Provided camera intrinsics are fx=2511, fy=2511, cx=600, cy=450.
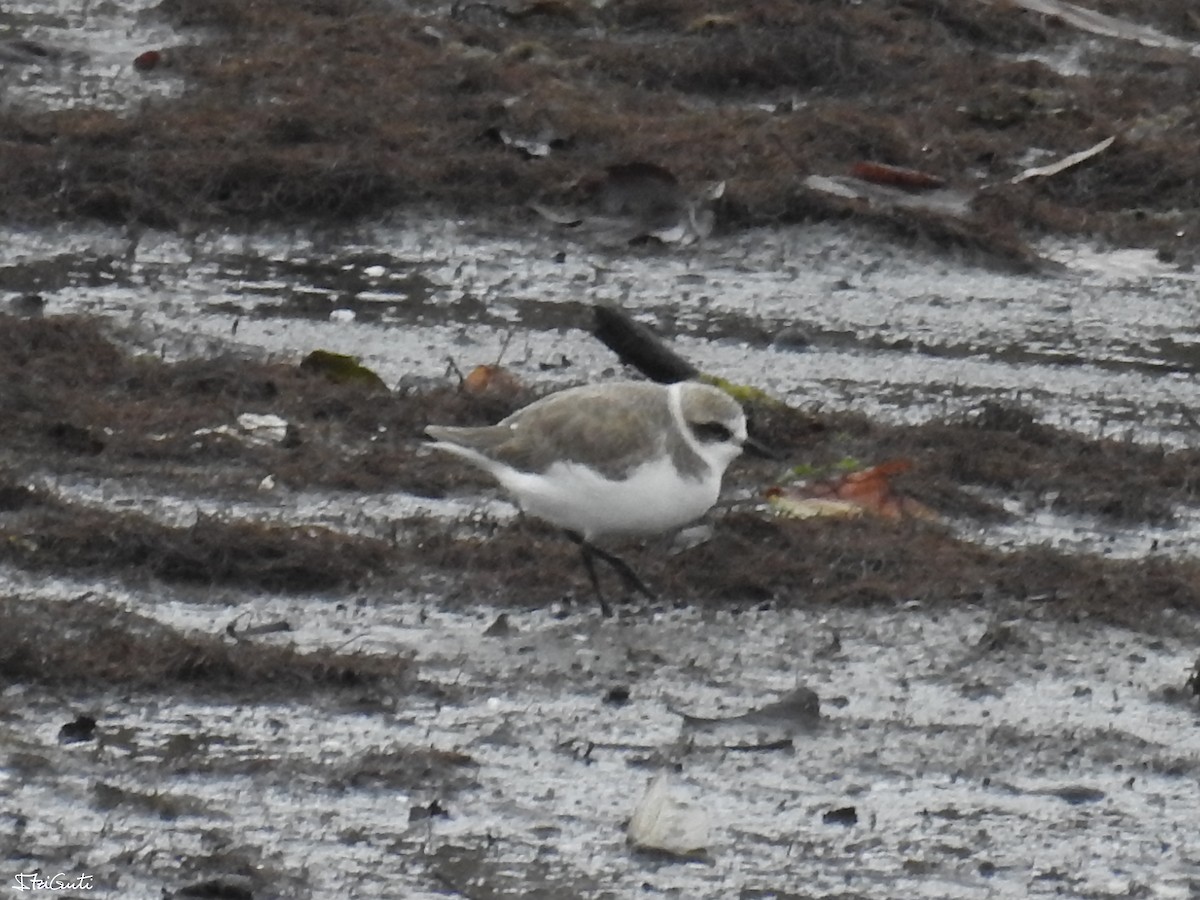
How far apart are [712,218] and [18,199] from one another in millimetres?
2808

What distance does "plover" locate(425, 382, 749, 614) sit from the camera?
21.2 ft

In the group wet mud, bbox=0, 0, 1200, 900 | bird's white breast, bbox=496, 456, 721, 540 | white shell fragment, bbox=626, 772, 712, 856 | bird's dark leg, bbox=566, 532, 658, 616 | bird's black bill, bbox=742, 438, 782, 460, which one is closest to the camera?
white shell fragment, bbox=626, 772, 712, 856

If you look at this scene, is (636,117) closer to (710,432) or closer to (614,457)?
(710,432)

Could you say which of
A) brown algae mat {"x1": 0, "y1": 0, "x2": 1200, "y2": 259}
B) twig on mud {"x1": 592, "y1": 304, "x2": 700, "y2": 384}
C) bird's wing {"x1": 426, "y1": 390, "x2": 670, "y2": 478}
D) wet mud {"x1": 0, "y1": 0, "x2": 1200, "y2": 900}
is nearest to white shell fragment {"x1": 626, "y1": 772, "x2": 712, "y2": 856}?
wet mud {"x1": 0, "y1": 0, "x2": 1200, "y2": 900}

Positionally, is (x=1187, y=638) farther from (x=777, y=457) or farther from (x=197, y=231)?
(x=197, y=231)

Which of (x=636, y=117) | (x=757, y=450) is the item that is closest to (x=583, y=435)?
(x=757, y=450)

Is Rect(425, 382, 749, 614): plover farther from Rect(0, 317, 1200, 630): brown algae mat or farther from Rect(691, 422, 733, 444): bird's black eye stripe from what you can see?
Rect(0, 317, 1200, 630): brown algae mat

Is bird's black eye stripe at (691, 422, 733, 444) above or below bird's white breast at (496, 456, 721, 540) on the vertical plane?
above

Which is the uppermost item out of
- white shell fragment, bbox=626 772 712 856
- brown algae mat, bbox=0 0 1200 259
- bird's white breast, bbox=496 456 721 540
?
white shell fragment, bbox=626 772 712 856

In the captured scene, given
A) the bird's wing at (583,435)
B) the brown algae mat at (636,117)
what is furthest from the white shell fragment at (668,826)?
the brown algae mat at (636,117)

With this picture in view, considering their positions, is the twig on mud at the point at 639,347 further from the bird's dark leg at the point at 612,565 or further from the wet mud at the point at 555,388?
the bird's dark leg at the point at 612,565

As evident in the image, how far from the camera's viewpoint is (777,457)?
7.17 meters

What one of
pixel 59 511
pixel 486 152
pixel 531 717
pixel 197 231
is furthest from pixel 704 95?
pixel 531 717

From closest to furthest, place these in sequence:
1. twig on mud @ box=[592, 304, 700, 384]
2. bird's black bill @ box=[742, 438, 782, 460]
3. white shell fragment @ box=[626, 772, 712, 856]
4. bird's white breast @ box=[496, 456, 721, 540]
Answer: white shell fragment @ box=[626, 772, 712, 856], bird's white breast @ box=[496, 456, 721, 540], bird's black bill @ box=[742, 438, 782, 460], twig on mud @ box=[592, 304, 700, 384]
